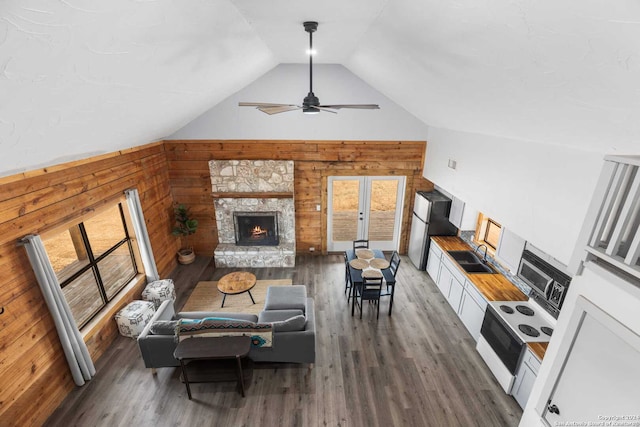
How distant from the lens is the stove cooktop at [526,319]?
339 cm

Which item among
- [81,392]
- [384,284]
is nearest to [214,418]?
[81,392]

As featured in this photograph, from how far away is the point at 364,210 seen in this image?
686 centimetres

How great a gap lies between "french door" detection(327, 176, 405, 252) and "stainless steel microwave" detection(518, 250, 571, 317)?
332 cm

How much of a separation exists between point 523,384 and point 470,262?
2.15 meters

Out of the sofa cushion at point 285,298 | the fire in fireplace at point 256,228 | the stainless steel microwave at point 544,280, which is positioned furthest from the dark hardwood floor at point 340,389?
the fire in fireplace at point 256,228

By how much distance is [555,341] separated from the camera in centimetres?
236

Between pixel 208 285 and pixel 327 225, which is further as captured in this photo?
pixel 327 225

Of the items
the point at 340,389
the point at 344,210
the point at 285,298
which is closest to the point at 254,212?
the point at 344,210

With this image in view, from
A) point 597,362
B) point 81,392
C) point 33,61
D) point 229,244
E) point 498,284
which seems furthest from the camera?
point 229,244

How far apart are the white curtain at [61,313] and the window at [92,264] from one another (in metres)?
0.42

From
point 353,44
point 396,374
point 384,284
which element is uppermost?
point 353,44

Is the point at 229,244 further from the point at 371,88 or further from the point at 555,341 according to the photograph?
the point at 555,341

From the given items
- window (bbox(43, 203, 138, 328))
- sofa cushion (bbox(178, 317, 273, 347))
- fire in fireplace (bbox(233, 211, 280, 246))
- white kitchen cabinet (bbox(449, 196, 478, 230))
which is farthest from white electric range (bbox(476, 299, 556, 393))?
window (bbox(43, 203, 138, 328))

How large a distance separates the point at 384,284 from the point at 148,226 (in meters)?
4.52
